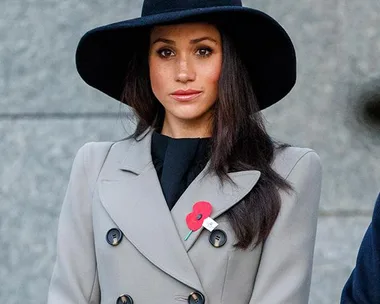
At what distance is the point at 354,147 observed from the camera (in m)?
5.94

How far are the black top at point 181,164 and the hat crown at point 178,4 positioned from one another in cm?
43

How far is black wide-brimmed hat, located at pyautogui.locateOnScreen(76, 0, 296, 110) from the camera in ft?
13.0

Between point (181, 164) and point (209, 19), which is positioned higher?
point (209, 19)

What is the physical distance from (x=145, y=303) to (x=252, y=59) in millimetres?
871

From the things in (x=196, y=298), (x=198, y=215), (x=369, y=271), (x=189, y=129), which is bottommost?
(x=196, y=298)

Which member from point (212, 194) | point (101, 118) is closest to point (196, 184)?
point (212, 194)

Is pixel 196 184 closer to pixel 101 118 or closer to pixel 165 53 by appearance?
pixel 165 53

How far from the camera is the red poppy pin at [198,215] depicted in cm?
396

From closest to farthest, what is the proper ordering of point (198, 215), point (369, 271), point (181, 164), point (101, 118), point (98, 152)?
point (369, 271), point (198, 215), point (181, 164), point (98, 152), point (101, 118)

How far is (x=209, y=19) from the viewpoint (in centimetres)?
400

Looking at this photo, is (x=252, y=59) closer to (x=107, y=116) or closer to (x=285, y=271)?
(x=285, y=271)

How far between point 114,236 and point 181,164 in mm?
326

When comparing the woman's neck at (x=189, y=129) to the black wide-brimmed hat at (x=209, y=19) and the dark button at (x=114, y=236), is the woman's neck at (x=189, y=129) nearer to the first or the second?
the black wide-brimmed hat at (x=209, y=19)

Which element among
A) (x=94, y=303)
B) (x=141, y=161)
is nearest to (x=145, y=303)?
(x=94, y=303)
